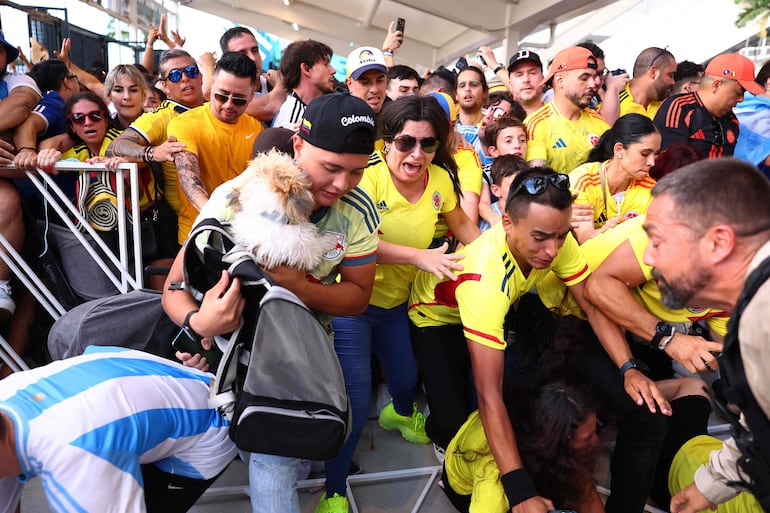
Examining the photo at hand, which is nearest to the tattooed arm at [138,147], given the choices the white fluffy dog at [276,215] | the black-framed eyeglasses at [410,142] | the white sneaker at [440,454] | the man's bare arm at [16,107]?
the man's bare arm at [16,107]

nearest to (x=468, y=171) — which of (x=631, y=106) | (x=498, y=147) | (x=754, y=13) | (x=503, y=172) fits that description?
(x=503, y=172)

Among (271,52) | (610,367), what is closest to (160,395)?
(610,367)

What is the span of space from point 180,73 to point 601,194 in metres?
2.90

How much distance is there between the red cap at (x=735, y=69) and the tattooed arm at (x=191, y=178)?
12.3 feet

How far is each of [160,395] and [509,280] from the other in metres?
1.50

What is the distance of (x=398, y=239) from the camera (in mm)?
2836

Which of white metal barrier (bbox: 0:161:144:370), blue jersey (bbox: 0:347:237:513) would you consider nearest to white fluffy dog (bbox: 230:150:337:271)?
blue jersey (bbox: 0:347:237:513)

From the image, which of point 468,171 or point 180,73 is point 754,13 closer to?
point 468,171

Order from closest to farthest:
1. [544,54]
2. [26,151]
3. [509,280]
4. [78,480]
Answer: [78,480] → [509,280] → [26,151] → [544,54]

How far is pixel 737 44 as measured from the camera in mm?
16875

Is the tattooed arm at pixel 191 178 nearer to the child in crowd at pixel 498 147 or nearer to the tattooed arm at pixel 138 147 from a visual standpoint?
the tattooed arm at pixel 138 147

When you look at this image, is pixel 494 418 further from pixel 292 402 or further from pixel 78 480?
pixel 78 480

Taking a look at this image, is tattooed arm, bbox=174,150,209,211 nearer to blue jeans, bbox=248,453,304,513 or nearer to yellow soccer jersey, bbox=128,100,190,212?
yellow soccer jersey, bbox=128,100,190,212

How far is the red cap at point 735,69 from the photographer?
406cm
